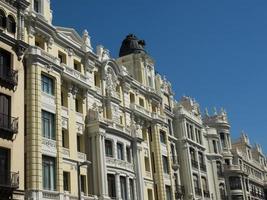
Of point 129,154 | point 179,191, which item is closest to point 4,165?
point 129,154

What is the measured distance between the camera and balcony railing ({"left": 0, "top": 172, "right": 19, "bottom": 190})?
1315 inches

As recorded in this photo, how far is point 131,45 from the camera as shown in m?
66.5

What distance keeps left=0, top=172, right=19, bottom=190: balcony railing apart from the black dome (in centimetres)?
3457

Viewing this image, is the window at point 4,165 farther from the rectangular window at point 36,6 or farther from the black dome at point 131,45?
the black dome at point 131,45

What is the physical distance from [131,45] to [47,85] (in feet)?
88.6

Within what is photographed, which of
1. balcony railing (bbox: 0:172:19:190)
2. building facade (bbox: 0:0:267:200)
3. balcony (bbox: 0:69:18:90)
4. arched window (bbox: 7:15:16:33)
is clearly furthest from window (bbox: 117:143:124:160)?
arched window (bbox: 7:15:16:33)

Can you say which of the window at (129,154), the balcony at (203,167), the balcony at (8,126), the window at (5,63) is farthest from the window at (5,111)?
the balcony at (203,167)

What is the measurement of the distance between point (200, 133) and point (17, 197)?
46503 millimetres

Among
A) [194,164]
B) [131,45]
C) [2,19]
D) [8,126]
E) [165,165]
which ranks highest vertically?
[131,45]

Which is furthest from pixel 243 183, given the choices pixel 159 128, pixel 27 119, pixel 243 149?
pixel 27 119

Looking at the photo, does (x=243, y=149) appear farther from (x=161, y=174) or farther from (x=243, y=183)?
(x=161, y=174)

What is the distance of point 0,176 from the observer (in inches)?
1314

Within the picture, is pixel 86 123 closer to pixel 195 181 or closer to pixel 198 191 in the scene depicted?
pixel 195 181

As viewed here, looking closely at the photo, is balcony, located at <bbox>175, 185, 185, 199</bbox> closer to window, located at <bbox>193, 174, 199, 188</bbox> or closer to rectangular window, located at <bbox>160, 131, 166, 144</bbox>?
window, located at <bbox>193, 174, 199, 188</bbox>
